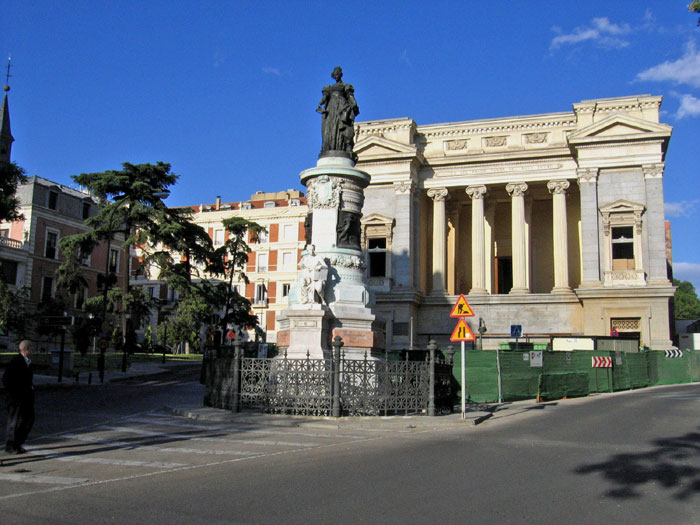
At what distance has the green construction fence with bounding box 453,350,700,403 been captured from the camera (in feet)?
78.7

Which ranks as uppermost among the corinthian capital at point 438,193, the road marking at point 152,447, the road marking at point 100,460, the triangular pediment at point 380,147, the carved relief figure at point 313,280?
the triangular pediment at point 380,147

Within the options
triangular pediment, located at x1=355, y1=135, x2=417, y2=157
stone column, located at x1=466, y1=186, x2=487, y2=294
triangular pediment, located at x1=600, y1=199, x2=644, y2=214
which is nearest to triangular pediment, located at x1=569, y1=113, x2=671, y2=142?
triangular pediment, located at x1=600, y1=199, x2=644, y2=214

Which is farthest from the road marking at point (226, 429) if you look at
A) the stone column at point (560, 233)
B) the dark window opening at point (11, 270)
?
the dark window opening at point (11, 270)

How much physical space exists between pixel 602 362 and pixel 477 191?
72.8ft

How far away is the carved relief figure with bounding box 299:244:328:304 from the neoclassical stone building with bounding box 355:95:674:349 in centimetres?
2752

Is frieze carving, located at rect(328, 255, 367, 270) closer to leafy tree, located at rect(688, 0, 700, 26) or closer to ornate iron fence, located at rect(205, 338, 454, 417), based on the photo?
ornate iron fence, located at rect(205, 338, 454, 417)

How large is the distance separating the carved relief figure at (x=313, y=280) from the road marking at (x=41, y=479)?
8.97m

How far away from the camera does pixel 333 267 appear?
17781 millimetres

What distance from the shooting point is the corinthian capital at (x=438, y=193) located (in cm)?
5028

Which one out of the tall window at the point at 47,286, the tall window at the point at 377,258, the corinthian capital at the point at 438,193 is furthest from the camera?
the tall window at the point at 47,286

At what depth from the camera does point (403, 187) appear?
49062mm

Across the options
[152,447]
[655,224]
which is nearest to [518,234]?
[655,224]

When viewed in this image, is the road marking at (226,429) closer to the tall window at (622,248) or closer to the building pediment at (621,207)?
the building pediment at (621,207)

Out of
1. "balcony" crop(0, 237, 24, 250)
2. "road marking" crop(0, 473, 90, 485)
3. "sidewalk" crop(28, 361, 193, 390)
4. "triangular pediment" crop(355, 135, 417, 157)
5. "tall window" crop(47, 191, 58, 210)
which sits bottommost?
"road marking" crop(0, 473, 90, 485)
